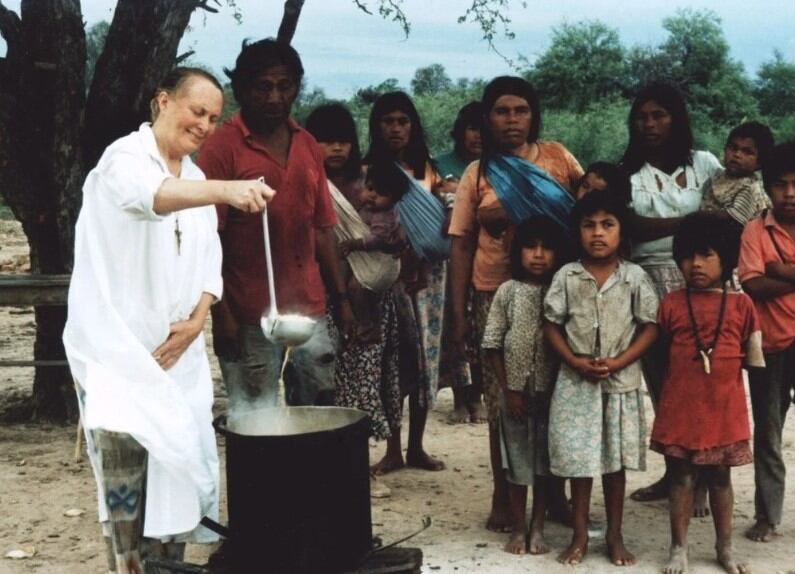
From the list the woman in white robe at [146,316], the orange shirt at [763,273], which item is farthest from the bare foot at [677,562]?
the woman in white robe at [146,316]

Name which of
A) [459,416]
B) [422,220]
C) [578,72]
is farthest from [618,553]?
[578,72]

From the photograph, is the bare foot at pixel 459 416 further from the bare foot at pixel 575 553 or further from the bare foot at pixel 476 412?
the bare foot at pixel 575 553

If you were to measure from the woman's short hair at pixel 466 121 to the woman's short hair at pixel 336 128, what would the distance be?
128cm

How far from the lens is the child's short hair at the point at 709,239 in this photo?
403 centimetres

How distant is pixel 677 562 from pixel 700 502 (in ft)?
2.71

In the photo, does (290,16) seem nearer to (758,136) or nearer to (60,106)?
(60,106)

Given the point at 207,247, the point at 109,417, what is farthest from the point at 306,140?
the point at 109,417

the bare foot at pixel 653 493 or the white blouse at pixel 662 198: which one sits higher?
the white blouse at pixel 662 198

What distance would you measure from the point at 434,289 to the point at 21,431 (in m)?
2.97

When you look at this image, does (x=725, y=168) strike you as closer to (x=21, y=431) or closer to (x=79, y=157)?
(x=79, y=157)

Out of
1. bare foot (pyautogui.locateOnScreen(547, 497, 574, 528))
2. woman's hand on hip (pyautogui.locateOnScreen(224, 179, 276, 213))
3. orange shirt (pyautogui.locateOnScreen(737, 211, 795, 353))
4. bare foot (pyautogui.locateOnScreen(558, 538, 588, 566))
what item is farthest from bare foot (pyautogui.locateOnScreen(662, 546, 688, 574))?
woman's hand on hip (pyautogui.locateOnScreen(224, 179, 276, 213))

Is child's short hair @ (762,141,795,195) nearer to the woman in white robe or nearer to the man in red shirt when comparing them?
the man in red shirt

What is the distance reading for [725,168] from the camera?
4.65 meters

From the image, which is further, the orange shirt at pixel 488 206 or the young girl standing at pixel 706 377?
the orange shirt at pixel 488 206
